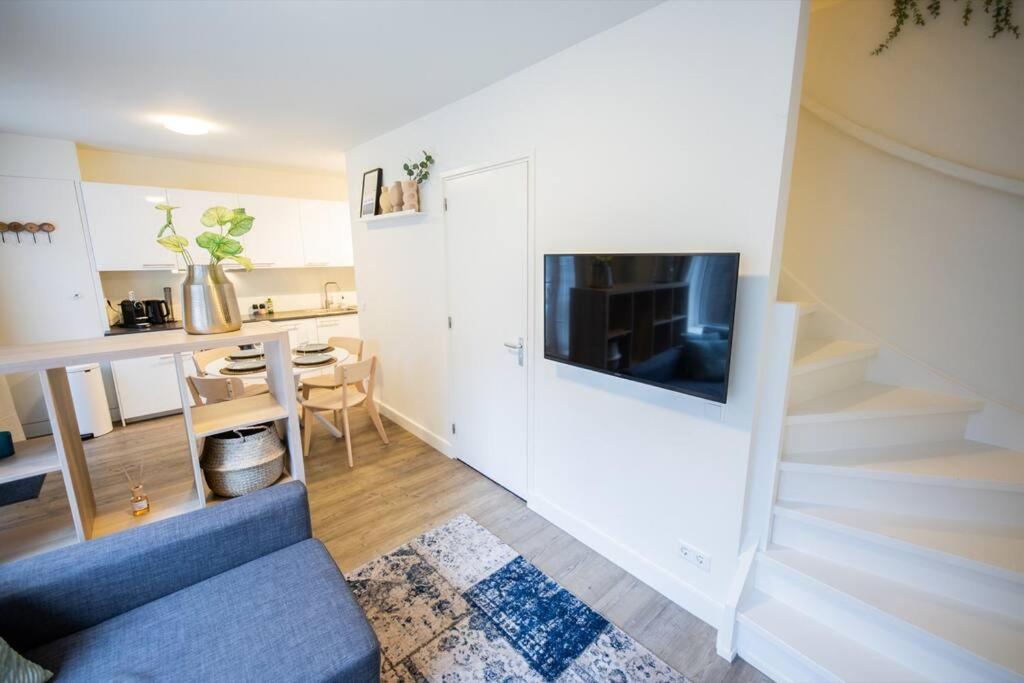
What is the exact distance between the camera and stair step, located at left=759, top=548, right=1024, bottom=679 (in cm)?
126

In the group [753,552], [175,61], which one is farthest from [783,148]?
[175,61]

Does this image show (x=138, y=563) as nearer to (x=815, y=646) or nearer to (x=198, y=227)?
(x=815, y=646)

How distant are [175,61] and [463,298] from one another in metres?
1.97

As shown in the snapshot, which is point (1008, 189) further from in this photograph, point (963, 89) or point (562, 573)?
point (562, 573)

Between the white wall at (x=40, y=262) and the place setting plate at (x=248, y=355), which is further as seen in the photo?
the white wall at (x=40, y=262)

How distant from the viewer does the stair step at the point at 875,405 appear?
5.83ft

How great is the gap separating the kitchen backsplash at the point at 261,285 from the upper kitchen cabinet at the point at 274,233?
0.36 metres

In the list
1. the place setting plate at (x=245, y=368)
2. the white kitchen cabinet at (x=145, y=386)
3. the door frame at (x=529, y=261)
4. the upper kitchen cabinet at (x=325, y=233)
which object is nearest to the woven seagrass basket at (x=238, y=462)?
the place setting plate at (x=245, y=368)

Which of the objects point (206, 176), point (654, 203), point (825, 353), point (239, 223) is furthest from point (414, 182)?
point (206, 176)

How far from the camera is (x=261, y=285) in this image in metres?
4.99

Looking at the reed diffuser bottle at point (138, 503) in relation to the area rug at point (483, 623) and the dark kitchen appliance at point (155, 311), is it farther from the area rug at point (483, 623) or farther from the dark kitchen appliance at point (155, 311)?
the dark kitchen appliance at point (155, 311)

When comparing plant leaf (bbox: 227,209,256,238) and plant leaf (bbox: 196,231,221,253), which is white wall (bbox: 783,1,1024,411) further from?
plant leaf (bbox: 196,231,221,253)

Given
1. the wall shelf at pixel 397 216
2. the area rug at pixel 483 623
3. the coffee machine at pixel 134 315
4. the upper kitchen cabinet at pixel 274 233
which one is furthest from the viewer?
the upper kitchen cabinet at pixel 274 233

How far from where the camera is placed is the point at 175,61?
212 cm
